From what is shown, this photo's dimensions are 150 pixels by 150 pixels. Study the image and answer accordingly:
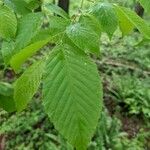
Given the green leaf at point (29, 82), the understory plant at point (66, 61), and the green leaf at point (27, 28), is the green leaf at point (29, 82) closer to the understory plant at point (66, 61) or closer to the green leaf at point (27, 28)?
the understory plant at point (66, 61)

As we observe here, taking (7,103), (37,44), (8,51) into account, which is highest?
(37,44)

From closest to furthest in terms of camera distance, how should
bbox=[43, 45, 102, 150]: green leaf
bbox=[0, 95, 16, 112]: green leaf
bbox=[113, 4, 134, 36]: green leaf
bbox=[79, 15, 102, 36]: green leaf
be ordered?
bbox=[43, 45, 102, 150]: green leaf < bbox=[79, 15, 102, 36]: green leaf < bbox=[113, 4, 134, 36]: green leaf < bbox=[0, 95, 16, 112]: green leaf

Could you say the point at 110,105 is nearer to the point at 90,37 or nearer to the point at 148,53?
the point at 148,53

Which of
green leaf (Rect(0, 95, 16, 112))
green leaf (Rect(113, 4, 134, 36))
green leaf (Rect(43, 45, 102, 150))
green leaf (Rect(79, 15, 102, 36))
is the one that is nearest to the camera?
green leaf (Rect(43, 45, 102, 150))

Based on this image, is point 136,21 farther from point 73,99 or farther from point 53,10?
point 73,99

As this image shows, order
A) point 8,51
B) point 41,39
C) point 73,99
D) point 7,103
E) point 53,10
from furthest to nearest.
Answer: point 7,103
point 53,10
point 8,51
point 41,39
point 73,99

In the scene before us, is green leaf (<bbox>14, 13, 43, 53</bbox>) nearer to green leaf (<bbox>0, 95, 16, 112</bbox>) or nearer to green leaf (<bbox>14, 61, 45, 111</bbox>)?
green leaf (<bbox>14, 61, 45, 111</bbox>)

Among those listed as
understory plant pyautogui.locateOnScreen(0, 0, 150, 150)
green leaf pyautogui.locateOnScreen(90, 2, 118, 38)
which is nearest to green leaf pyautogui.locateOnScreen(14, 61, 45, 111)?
understory plant pyautogui.locateOnScreen(0, 0, 150, 150)

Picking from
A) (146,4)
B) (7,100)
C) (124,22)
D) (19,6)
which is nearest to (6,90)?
(7,100)
